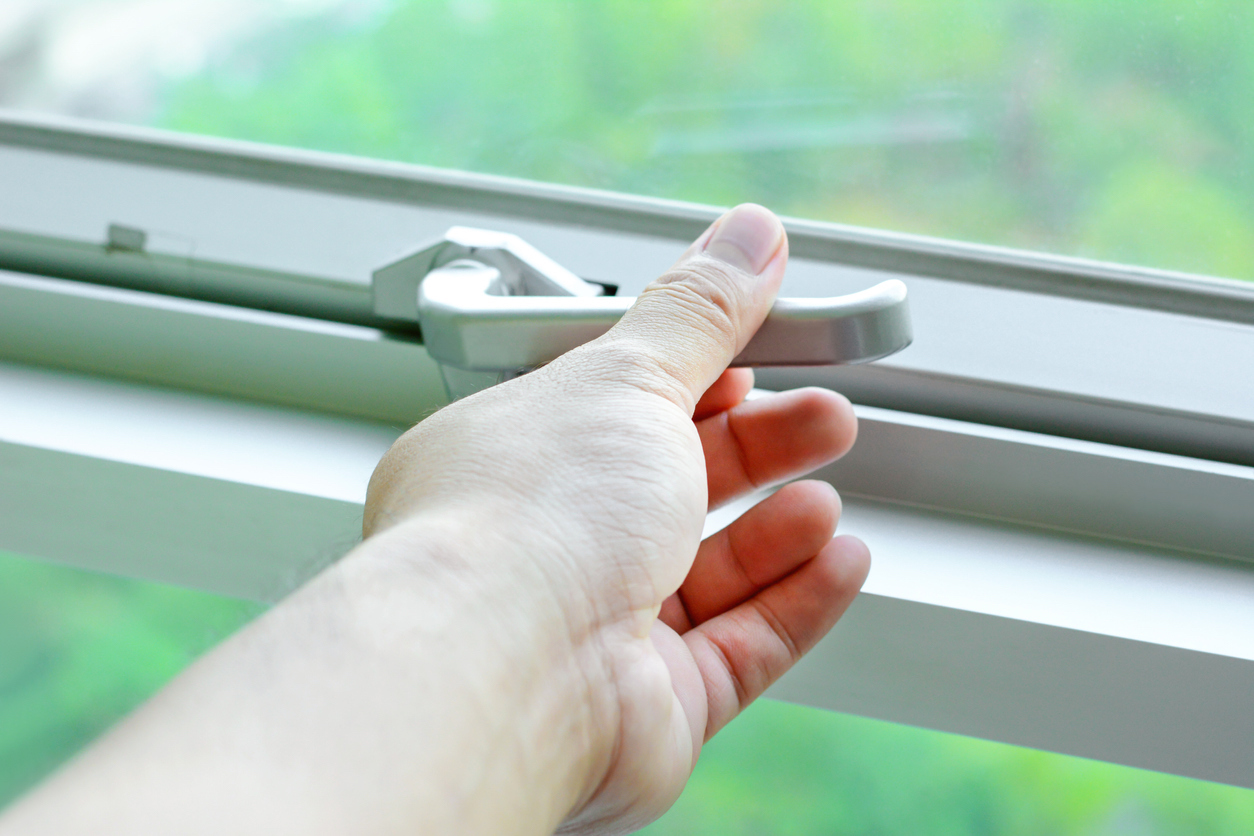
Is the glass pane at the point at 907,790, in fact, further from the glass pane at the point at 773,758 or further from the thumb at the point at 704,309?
the thumb at the point at 704,309

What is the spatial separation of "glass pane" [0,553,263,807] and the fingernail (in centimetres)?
41

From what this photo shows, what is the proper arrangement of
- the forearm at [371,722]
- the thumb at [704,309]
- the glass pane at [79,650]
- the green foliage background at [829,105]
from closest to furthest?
the forearm at [371,722]
the thumb at [704,309]
the green foliage background at [829,105]
the glass pane at [79,650]

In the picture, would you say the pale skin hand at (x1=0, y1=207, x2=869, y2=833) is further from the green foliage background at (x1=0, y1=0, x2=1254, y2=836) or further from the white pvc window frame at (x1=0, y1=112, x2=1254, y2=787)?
the green foliage background at (x1=0, y1=0, x2=1254, y2=836)

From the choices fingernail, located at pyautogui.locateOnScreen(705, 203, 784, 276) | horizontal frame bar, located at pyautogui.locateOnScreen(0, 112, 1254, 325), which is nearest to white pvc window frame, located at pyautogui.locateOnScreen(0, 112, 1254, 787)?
horizontal frame bar, located at pyautogui.locateOnScreen(0, 112, 1254, 325)

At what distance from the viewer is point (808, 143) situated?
0.55 m

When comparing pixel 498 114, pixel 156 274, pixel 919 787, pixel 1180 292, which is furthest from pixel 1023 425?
pixel 156 274

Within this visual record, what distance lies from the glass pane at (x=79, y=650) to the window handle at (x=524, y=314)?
28 centimetres

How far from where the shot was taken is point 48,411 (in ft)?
1.72

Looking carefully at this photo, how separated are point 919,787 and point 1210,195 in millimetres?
370

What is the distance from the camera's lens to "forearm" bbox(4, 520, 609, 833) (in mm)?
246

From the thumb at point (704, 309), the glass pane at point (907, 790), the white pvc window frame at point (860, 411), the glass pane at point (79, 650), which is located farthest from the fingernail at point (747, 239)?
the glass pane at point (79, 650)

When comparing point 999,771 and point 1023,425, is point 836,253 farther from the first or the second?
point 999,771

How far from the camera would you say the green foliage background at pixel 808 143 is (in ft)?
1.62

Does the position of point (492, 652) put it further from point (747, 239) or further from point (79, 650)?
point (79, 650)
